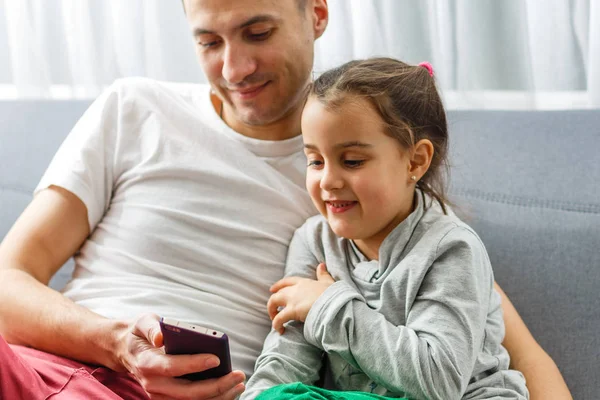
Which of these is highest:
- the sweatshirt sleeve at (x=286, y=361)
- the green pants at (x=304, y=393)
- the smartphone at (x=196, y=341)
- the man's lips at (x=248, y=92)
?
the man's lips at (x=248, y=92)

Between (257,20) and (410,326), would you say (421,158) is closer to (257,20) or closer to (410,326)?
(410,326)

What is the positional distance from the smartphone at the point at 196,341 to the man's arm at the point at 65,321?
0.01m

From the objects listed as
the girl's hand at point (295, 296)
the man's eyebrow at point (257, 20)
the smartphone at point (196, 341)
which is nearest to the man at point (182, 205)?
the man's eyebrow at point (257, 20)

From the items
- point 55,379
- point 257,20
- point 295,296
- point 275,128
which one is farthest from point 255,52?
point 55,379

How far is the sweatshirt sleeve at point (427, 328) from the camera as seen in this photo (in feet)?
3.65

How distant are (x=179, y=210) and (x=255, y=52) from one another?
Result: 0.35 meters

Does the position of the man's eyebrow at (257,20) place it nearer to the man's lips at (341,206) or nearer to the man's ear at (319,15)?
the man's ear at (319,15)

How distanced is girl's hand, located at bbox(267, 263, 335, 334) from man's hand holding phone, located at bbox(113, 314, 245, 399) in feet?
0.52

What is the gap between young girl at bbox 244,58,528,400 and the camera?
3.72ft

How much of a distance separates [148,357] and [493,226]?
0.75 m

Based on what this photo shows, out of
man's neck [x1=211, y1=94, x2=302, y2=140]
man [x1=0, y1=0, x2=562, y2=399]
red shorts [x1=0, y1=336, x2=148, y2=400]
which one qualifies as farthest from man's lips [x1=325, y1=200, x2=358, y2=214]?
red shorts [x1=0, y1=336, x2=148, y2=400]

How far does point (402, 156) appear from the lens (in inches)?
48.1

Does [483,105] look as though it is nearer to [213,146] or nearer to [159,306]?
[213,146]

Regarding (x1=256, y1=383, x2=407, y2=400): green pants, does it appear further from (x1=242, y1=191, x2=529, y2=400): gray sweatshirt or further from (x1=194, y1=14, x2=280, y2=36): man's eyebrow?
(x1=194, y1=14, x2=280, y2=36): man's eyebrow
